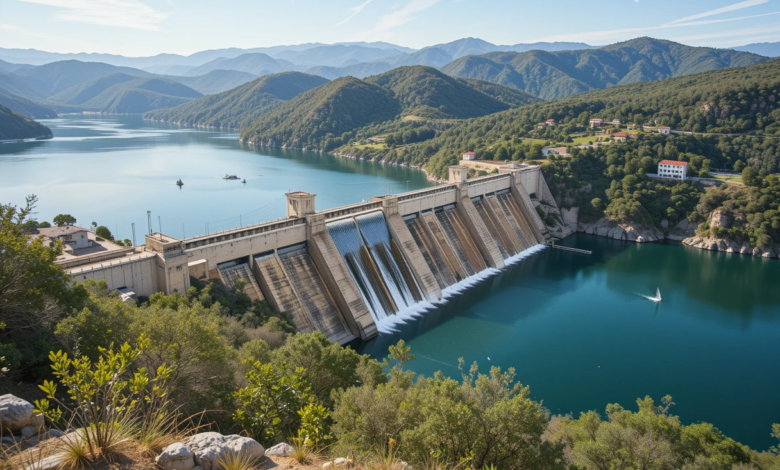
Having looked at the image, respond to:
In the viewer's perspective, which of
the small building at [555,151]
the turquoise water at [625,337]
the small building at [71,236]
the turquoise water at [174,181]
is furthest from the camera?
the small building at [555,151]

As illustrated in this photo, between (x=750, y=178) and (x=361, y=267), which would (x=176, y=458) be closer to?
(x=361, y=267)

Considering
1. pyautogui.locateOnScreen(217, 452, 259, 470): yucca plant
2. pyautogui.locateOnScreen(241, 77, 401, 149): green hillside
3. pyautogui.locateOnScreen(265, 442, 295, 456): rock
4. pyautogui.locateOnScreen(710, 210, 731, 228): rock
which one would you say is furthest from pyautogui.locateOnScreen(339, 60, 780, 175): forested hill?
pyautogui.locateOnScreen(217, 452, 259, 470): yucca plant

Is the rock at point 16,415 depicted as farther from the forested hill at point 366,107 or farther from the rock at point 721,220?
the forested hill at point 366,107

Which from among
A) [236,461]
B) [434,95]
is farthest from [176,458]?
[434,95]

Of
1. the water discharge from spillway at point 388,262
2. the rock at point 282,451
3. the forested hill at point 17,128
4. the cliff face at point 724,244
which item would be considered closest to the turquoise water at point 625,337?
the water discharge from spillway at point 388,262

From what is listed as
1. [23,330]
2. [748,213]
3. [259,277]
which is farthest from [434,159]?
[23,330]

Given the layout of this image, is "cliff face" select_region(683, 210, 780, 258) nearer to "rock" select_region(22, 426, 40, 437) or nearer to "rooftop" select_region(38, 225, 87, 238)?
"rooftop" select_region(38, 225, 87, 238)
